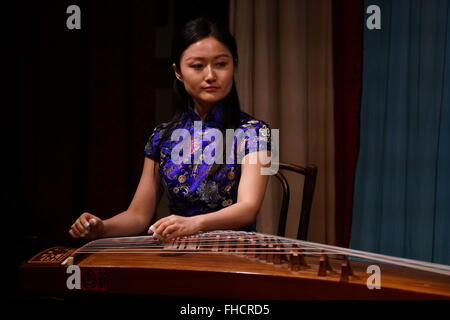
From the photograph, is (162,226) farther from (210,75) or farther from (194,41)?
(194,41)

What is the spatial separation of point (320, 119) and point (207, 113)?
125 cm

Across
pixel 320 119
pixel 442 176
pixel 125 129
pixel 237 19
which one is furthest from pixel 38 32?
pixel 442 176

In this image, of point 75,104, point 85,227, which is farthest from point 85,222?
point 75,104

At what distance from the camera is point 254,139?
172cm

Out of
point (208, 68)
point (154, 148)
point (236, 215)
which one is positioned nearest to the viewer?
point (236, 215)

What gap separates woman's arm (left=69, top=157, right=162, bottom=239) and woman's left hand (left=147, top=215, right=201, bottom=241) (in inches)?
12.7

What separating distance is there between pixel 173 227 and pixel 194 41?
2.34 feet

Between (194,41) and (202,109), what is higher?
(194,41)

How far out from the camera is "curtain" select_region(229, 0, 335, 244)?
2852mm

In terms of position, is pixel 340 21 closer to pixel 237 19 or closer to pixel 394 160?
pixel 237 19

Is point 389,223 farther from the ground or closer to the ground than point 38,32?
closer to the ground

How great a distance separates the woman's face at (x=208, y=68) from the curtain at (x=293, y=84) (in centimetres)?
121

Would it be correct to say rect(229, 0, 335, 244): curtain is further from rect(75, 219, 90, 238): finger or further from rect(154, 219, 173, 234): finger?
rect(154, 219, 173, 234): finger

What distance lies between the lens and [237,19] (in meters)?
2.86
